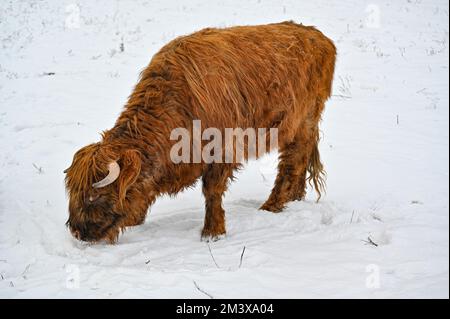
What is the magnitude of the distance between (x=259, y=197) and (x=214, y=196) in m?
1.38

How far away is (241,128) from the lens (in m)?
4.43

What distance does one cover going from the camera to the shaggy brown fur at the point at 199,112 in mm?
3828

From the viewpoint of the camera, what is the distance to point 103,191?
12.4 ft

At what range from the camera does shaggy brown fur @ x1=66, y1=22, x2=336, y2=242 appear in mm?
3828

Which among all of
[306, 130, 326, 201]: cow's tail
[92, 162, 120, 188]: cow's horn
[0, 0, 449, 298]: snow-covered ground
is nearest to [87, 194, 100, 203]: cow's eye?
[92, 162, 120, 188]: cow's horn

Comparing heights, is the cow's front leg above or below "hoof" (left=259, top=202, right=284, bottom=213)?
above

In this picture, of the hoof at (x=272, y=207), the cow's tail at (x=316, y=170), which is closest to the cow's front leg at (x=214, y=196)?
the hoof at (x=272, y=207)

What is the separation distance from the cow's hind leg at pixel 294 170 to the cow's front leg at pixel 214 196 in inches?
34.4

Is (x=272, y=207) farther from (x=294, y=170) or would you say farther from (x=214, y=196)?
(x=214, y=196)

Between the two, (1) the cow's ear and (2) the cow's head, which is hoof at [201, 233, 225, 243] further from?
(1) the cow's ear

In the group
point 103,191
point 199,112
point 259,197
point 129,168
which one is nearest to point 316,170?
point 259,197

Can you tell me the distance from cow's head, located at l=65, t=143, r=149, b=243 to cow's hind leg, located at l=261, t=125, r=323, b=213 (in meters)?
1.77

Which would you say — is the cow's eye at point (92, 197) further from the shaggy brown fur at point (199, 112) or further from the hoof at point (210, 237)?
the hoof at point (210, 237)

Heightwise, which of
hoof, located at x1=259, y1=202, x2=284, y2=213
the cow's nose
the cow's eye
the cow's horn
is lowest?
hoof, located at x1=259, y1=202, x2=284, y2=213
